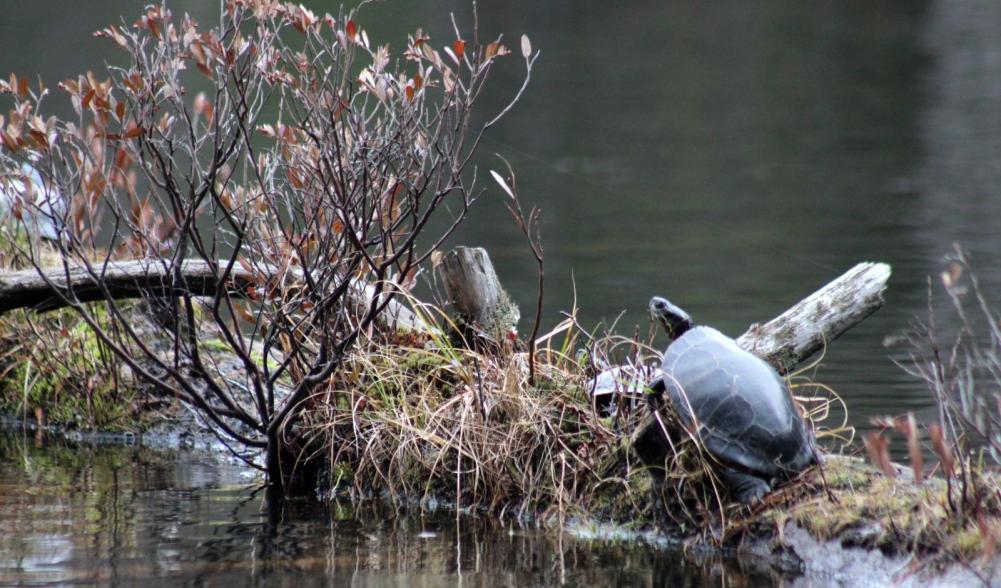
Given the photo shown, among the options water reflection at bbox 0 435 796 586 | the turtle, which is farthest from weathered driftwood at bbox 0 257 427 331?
the turtle

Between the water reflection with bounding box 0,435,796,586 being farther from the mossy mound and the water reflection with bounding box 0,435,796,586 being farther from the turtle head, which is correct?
the turtle head

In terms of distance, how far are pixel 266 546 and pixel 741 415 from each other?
6.78ft

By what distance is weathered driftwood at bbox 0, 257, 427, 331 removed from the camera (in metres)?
6.48

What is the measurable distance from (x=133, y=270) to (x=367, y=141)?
146 centimetres

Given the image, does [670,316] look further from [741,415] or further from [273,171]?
[273,171]

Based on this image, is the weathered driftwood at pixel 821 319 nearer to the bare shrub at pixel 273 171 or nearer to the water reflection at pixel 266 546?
the water reflection at pixel 266 546

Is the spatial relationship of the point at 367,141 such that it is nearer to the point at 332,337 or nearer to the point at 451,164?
the point at 451,164

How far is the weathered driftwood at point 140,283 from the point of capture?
648 centimetres

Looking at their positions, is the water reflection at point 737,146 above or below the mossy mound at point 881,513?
above

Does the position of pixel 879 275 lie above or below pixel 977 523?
above

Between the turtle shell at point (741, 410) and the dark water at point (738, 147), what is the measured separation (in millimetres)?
2435

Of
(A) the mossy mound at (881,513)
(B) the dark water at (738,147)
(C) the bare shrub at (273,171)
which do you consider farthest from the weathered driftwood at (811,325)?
(B) the dark water at (738,147)

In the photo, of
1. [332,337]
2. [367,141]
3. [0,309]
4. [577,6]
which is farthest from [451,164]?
[577,6]

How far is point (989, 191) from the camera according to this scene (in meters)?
16.7
